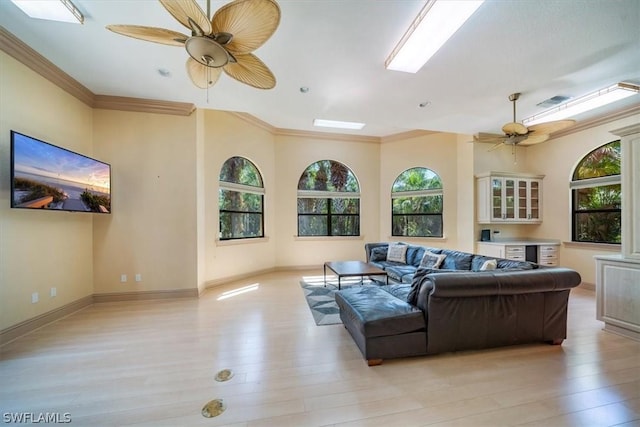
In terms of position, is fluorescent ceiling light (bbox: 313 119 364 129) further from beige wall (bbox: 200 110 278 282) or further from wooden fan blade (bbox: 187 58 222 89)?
wooden fan blade (bbox: 187 58 222 89)

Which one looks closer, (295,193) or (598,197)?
(598,197)

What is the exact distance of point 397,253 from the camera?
207 inches

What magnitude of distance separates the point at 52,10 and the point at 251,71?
1887 millimetres

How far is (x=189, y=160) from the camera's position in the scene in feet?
13.8

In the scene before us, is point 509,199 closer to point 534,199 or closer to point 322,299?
point 534,199

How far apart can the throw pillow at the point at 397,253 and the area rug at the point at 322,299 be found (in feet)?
2.55

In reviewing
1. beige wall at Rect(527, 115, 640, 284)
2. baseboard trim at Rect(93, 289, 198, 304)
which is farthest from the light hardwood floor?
beige wall at Rect(527, 115, 640, 284)

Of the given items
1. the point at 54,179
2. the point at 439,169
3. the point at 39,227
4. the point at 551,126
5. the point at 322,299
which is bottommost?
the point at 322,299

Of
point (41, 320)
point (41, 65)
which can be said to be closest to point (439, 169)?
point (41, 65)

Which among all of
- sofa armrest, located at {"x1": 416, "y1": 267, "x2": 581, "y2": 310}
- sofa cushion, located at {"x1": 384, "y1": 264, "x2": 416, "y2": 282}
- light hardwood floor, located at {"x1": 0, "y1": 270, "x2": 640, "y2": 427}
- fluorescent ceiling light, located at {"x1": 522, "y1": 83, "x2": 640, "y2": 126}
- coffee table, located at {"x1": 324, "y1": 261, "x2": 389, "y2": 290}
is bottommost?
light hardwood floor, located at {"x1": 0, "y1": 270, "x2": 640, "y2": 427}

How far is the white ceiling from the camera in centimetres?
216

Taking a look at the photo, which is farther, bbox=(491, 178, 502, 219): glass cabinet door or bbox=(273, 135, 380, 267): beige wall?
bbox=(273, 135, 380, 267): beige wall

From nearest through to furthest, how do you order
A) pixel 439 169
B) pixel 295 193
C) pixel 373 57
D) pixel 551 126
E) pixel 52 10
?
1. pixel 52 10
2. pixel 373 57
3. pixel 551 126
4. pixel 439 169
5. pixel 295 193

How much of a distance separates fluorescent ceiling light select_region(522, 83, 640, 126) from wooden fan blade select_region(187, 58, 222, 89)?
5.03 metres
